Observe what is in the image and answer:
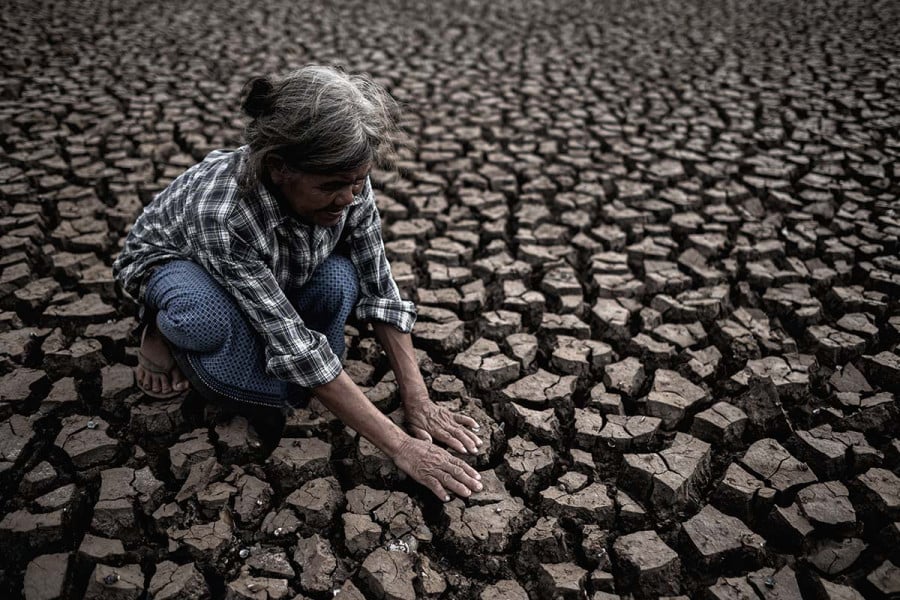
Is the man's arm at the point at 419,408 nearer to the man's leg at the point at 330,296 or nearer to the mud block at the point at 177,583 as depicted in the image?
the man's leg at the point at 330,296

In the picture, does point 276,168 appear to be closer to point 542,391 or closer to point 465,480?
point 465,480

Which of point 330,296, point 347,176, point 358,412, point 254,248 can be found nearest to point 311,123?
point 347,176

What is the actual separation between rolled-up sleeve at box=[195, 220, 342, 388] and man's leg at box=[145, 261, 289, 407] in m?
0.12

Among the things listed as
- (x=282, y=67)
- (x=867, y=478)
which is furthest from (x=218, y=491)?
(x=282, y=67)

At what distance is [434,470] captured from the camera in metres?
1.75

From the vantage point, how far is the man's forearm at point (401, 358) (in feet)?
6.50

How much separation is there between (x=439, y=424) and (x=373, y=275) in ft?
1.80

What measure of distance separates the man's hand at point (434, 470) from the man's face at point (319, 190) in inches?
28.0

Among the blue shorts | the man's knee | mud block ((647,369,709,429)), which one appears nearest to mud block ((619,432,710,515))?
mud block ((647,369,709,429))

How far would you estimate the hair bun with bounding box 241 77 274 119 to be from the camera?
1.55 metres

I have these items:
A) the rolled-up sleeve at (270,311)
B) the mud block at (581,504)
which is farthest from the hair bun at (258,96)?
the mud block at (581,504)

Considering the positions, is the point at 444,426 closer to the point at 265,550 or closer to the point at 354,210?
the point at 265,550

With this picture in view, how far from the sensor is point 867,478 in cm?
175

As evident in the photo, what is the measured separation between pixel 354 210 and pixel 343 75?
439 mm
